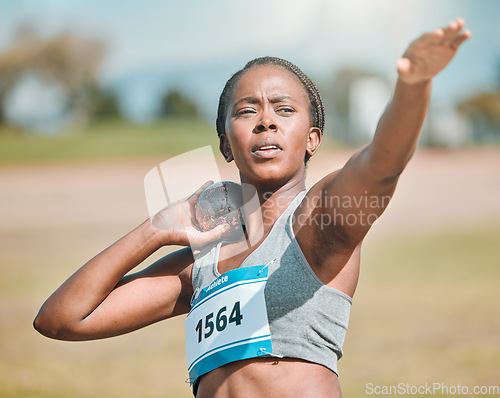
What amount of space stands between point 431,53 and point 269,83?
2.19 ft

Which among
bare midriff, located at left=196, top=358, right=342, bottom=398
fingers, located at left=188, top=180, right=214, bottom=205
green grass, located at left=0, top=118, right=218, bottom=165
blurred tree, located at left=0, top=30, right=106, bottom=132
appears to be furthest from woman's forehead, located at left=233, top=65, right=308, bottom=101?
blurred tree, located at left=0, top=30, right=106, bottom=132

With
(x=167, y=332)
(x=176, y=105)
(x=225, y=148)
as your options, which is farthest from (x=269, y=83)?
(x=176, y=105)

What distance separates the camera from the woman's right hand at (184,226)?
2.11 metres

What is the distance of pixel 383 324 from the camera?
673cm

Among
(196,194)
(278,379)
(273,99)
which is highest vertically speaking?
(273,99)

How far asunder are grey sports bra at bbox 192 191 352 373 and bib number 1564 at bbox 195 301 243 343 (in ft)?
0.33

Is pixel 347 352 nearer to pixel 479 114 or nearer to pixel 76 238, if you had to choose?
pixel 76 238

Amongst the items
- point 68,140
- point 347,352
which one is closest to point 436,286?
point 347,352

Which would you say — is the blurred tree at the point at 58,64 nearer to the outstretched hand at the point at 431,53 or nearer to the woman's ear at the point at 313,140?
the woman's ear at the point at 313,140

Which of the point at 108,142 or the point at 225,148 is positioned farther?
the point at 108,142

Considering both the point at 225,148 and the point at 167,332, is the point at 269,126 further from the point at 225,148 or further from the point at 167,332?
the point at 167,332

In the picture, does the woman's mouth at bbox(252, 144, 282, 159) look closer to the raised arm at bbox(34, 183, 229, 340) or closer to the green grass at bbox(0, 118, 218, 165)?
the raised arm at bbox(34, 183, 229, 340)

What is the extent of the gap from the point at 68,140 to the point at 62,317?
39.8 m

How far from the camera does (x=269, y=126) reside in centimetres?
196
